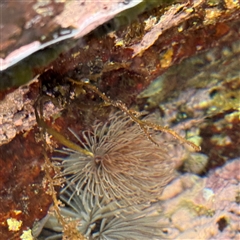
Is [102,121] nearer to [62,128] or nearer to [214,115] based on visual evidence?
[62,128]

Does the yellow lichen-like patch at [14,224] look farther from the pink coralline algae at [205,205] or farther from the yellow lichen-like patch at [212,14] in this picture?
the yellow lichen-like patch at [212,14]

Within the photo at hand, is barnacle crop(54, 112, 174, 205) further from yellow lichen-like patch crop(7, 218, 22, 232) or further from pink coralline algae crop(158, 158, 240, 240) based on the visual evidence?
yellow lichen-like patch crop(7, 218, 22, 232)

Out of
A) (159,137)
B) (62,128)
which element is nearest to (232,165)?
(159,137)

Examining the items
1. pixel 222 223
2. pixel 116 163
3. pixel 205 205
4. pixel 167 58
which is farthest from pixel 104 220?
pixel 167 58

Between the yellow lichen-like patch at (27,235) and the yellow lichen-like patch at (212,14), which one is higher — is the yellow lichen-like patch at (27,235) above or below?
below

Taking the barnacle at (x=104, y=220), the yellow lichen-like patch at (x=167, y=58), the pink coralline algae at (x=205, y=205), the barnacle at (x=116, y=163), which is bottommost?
the pink coralline algae at (x=205, y=205)

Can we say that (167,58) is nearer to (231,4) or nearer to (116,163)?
(231,4)

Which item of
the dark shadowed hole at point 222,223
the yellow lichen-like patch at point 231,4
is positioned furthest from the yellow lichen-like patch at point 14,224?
the yellow lichen-like patch at point 231,4

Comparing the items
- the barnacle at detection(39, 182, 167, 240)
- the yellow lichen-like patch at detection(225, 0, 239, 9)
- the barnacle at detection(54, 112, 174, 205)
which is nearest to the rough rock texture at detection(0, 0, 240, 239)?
the yellow lichen-like patch at detection(225, 0, 239, 9)
